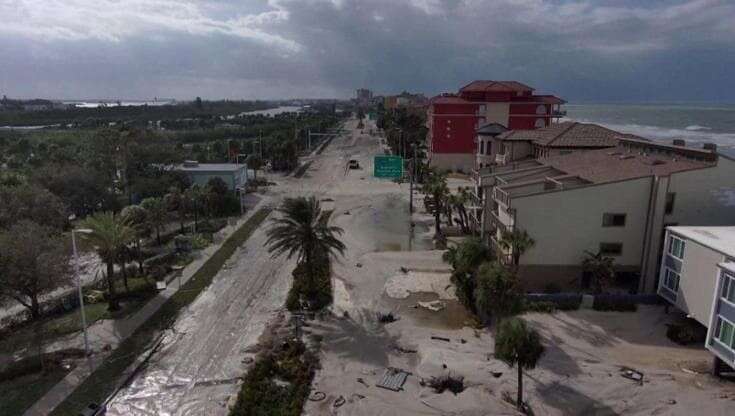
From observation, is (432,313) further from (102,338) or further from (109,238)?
(109,238)

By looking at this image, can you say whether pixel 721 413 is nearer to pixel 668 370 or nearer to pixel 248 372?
pixel 668 370

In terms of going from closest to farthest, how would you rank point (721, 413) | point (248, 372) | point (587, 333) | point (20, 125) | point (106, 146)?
point (721, 413), point (248, 372), point (587, 333), point (106, 146), point (20, 125)

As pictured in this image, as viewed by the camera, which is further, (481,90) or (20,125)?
(20,125)

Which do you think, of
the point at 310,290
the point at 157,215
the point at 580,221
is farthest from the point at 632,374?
the point at 157,215

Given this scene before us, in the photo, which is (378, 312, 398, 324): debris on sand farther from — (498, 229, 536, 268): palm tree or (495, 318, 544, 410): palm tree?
(495, 318, 544, 410): palm tree

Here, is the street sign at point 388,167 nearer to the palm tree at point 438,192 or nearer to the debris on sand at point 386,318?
the palm tree at point 438,192

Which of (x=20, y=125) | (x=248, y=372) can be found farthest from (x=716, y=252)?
(x=20, y=125)

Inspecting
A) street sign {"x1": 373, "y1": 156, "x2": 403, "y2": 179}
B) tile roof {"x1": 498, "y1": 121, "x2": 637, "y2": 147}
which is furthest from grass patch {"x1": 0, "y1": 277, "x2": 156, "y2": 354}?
tile roof {"x1": 498, "y1": 121, "x2": 637, "y2": 147}

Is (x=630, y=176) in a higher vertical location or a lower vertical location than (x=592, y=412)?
higher
